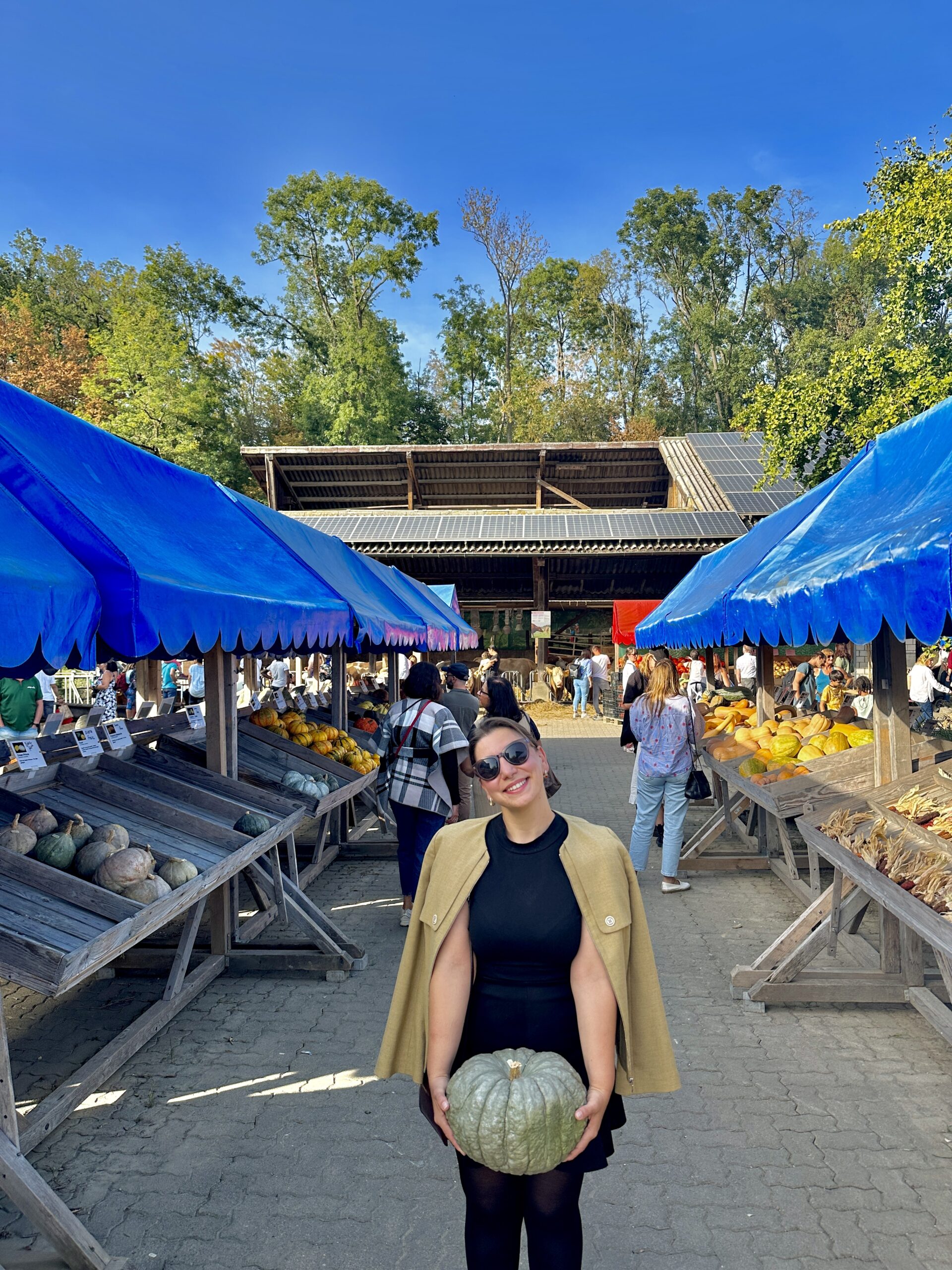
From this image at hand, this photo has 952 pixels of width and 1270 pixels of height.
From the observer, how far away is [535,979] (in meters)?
2.04

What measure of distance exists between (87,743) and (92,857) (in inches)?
48.9

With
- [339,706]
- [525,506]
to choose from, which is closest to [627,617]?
[525,506]

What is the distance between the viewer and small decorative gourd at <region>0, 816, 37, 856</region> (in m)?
3.50

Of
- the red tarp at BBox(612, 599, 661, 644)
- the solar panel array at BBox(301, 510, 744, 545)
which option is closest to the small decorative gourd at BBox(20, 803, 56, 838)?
the solar panel array at BBox(301, 510, 744, 545)

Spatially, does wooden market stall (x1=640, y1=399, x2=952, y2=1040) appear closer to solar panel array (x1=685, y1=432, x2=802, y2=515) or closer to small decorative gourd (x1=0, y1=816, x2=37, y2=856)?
small decorative gourd (x1=0, y1=816, x2=37, y2=856)

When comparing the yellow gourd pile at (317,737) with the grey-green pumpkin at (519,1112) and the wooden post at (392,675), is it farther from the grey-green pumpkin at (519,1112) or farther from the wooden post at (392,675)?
the grey-green pumpkin at (519,1112)

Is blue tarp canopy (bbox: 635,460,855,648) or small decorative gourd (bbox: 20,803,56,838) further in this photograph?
blue tarp canopy (bbox: 635,460,855,648)

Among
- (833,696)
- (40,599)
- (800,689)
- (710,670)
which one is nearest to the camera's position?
(40,599)

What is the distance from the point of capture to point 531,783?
2025mm

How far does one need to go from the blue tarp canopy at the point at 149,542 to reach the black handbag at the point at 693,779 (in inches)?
113

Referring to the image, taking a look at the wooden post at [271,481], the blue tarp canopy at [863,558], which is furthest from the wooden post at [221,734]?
the wooden post at [271,481]

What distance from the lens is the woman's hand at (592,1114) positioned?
1946 mm

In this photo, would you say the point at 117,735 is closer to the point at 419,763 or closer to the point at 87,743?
the point at 87,743

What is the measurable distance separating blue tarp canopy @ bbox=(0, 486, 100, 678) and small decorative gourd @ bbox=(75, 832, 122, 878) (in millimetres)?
957
